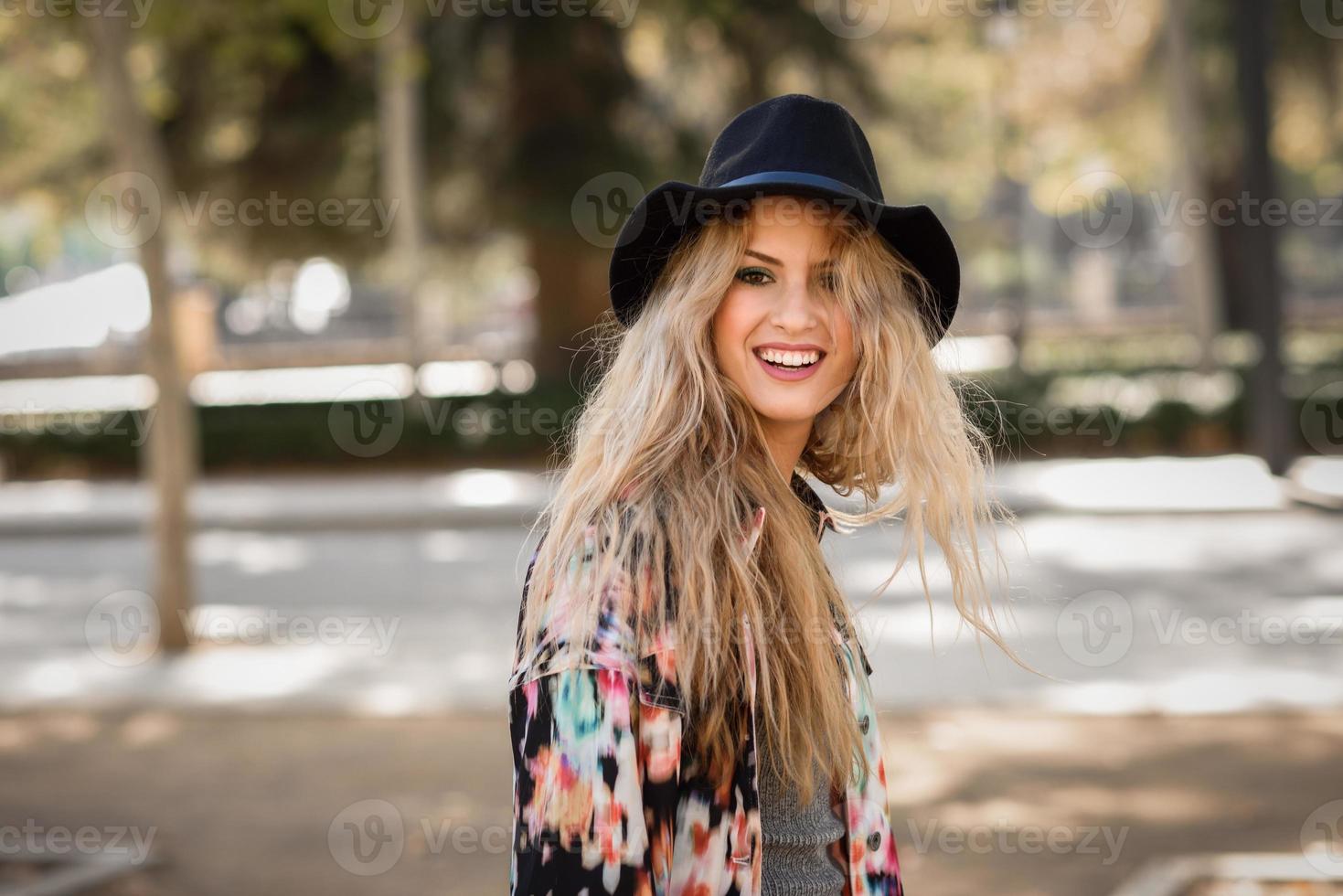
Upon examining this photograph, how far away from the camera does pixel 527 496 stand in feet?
51.0

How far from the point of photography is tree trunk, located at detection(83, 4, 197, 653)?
8492 millimetres

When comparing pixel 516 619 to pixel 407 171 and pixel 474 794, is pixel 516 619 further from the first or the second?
pixel 407 171

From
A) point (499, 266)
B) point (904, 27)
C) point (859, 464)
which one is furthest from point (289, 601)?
point (499, 266)

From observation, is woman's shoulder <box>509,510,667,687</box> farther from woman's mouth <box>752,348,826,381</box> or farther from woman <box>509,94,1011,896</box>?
woman's mouth <box>752,348,826,381</box>

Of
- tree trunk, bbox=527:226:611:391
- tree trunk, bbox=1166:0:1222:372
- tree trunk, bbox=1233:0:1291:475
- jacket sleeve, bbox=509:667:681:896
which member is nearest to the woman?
jacket sleeve, bbox=509:667:681:896

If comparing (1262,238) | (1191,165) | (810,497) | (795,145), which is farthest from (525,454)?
(795,145)

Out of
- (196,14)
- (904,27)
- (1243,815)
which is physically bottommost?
(1243,815)

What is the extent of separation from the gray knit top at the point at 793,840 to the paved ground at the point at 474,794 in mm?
2860

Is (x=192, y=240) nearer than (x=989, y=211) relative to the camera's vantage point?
Yes

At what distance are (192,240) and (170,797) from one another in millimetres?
16112

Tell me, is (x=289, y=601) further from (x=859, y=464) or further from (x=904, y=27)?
(x=904, y=27)

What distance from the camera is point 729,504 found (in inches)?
76.7

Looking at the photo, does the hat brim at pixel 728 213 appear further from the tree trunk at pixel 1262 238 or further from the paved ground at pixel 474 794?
the tree trunk at pixel 1262 238

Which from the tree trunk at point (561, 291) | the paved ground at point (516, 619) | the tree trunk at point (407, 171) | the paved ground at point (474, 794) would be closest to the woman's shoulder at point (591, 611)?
Answer: the paved ground at point (474, 794)
